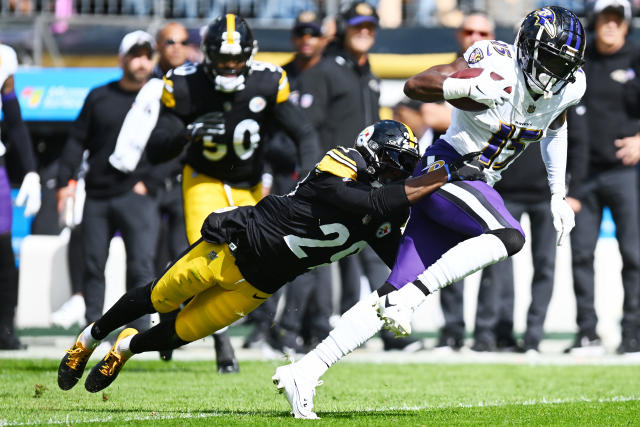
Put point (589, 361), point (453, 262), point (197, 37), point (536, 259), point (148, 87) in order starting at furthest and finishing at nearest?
point (197, 37) < point (536, 259) < point (589, 361) < point (148, 87) < point (453, 262)

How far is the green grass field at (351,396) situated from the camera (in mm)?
4930

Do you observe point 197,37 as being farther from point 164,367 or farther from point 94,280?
point 164,367

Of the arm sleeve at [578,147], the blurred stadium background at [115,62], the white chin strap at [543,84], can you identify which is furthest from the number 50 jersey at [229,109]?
the blurred stadium background at [115,62]

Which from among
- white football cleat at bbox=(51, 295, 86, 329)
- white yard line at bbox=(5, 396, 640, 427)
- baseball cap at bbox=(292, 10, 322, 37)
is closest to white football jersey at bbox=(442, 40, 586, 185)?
white yard line at bbox=(5, 396, 640, 427)

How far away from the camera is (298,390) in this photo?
4.84 m

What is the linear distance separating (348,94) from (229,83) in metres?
2.29

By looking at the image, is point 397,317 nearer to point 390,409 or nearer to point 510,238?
point 510,238

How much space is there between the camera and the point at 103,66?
12562 mm

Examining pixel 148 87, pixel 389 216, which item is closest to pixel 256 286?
pixel 389 216

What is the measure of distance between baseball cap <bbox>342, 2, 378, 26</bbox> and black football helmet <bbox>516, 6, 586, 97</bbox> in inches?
155

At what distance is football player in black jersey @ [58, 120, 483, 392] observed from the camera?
16.5 feet

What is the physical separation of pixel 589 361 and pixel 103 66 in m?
6.75

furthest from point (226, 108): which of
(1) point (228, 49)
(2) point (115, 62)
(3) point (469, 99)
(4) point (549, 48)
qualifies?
(2) point (115, 62)

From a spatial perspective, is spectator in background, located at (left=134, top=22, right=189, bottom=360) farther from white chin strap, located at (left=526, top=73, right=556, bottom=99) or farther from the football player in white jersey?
white chin strap, located at (left=526, top=73, right=556, bottom=99)
